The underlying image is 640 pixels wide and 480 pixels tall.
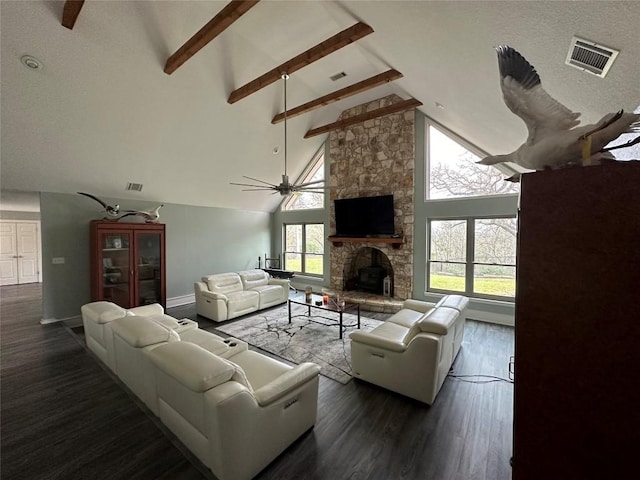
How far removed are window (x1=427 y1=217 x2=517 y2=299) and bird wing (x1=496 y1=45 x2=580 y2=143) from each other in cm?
442

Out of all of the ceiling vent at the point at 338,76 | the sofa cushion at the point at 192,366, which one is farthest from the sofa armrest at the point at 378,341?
the ceiling vent at the point at 338,76


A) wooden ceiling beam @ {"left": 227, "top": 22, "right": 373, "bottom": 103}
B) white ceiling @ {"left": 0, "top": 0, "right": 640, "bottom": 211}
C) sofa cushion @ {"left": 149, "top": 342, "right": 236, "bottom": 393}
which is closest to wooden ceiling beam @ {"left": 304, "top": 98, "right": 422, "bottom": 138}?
white ceiling @ {"left": 0, "top": 0, "right": 640, "bottom": 211}

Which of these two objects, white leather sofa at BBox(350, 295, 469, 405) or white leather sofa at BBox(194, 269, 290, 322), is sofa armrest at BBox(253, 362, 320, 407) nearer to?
white leather sofa at BBox(350, 295, 469, 405)

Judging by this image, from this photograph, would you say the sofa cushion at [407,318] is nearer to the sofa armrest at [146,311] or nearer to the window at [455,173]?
the window at [455,173]

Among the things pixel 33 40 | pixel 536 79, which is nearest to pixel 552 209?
pixel 536 79

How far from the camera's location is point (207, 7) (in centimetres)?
308

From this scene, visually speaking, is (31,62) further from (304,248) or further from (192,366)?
(304,248)

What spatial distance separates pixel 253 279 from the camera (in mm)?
5883

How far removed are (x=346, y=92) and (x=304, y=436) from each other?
495cm

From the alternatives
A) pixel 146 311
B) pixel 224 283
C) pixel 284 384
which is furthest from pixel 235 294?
pixel 284 384

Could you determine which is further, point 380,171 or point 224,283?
point 380,171

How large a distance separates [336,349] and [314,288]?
3.56 metres

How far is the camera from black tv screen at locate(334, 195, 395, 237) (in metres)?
5.68

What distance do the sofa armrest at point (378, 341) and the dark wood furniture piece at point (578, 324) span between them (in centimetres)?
162
